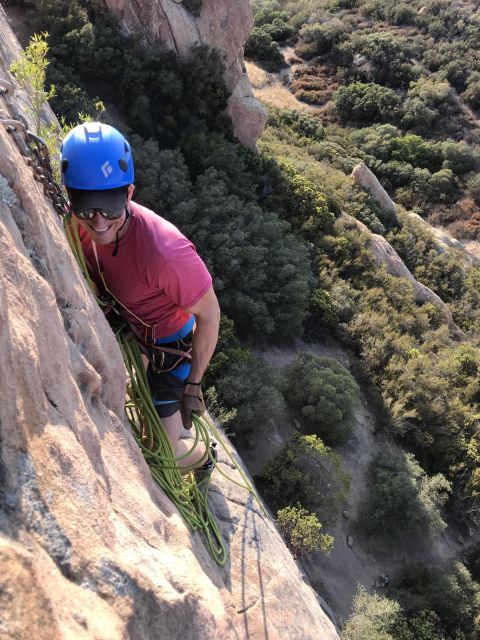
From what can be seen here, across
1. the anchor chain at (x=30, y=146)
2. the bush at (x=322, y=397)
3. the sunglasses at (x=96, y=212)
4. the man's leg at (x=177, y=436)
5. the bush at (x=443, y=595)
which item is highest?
the anchor chain at (x=30, y=146)

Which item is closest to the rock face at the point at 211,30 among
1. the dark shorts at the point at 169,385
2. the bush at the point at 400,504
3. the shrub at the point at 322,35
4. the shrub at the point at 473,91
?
the bush at the point at 400,504

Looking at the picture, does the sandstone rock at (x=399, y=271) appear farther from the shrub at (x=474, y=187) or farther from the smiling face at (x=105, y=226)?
the smiling face at (x=105, y=226)

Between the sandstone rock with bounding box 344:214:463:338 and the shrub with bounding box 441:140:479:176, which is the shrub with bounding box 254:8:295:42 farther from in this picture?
the sandstone rock with bounding box 344:214:463:338

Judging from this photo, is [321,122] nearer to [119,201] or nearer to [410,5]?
[410,5]

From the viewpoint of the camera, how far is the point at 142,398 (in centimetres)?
388

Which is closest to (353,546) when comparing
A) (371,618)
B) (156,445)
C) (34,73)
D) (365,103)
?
(371,618)

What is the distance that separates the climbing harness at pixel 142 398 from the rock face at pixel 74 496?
190 millimetres

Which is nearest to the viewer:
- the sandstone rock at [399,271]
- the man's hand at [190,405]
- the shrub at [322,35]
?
the man's hand at [190,405]

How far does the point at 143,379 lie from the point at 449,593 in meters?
9.49

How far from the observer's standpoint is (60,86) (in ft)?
42.3

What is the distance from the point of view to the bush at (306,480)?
9492mm

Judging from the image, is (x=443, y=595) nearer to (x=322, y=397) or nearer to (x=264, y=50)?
(x=322, y=397)

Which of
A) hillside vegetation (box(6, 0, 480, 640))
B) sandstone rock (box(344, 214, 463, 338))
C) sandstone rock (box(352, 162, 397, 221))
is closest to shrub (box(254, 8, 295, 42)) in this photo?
hillside vegetation (box(6, 0, 480, 640))

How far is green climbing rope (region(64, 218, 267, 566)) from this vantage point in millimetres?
3670
